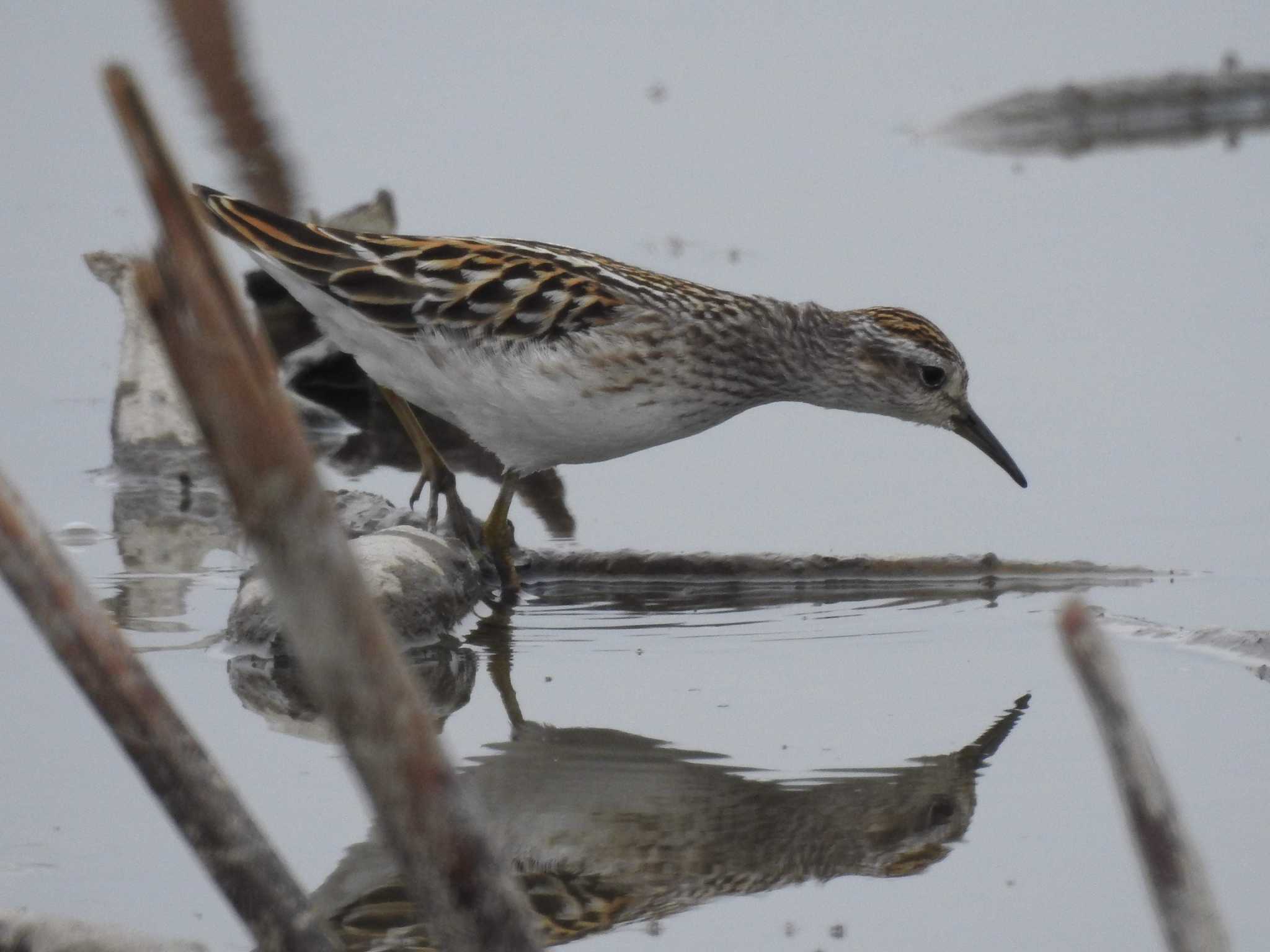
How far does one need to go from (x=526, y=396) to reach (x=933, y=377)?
186cm

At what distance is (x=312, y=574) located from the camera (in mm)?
2811

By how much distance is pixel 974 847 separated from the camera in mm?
5281

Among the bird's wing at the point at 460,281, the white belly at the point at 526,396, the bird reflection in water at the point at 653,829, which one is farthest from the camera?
the bird's wing at the point at 460,281

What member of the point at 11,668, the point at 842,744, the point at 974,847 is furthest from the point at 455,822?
the point at 11,668

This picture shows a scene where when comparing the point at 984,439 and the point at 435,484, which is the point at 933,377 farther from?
the point at 435,484

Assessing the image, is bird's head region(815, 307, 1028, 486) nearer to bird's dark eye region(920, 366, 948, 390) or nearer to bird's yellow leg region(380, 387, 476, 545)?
bird's dark eye region(920, 366, 948, 390)

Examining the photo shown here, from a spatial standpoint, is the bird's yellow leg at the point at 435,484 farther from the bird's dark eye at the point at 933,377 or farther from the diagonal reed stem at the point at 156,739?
the diagonal reed stem at the point at 156,739

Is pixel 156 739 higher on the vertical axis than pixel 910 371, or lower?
higher

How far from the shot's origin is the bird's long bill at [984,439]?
8.00 metres

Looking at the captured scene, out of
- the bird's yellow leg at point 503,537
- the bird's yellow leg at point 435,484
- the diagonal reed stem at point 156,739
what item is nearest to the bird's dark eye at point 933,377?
the bird's yellow leg at point 503,537

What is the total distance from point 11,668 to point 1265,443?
5626 mm

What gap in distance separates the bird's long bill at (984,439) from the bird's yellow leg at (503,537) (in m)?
1.99

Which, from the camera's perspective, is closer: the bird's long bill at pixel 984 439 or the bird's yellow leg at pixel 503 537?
the bird's yellow leg at pixel 503 537

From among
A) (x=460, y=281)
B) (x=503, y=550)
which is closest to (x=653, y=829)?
(x=503, y=550)
